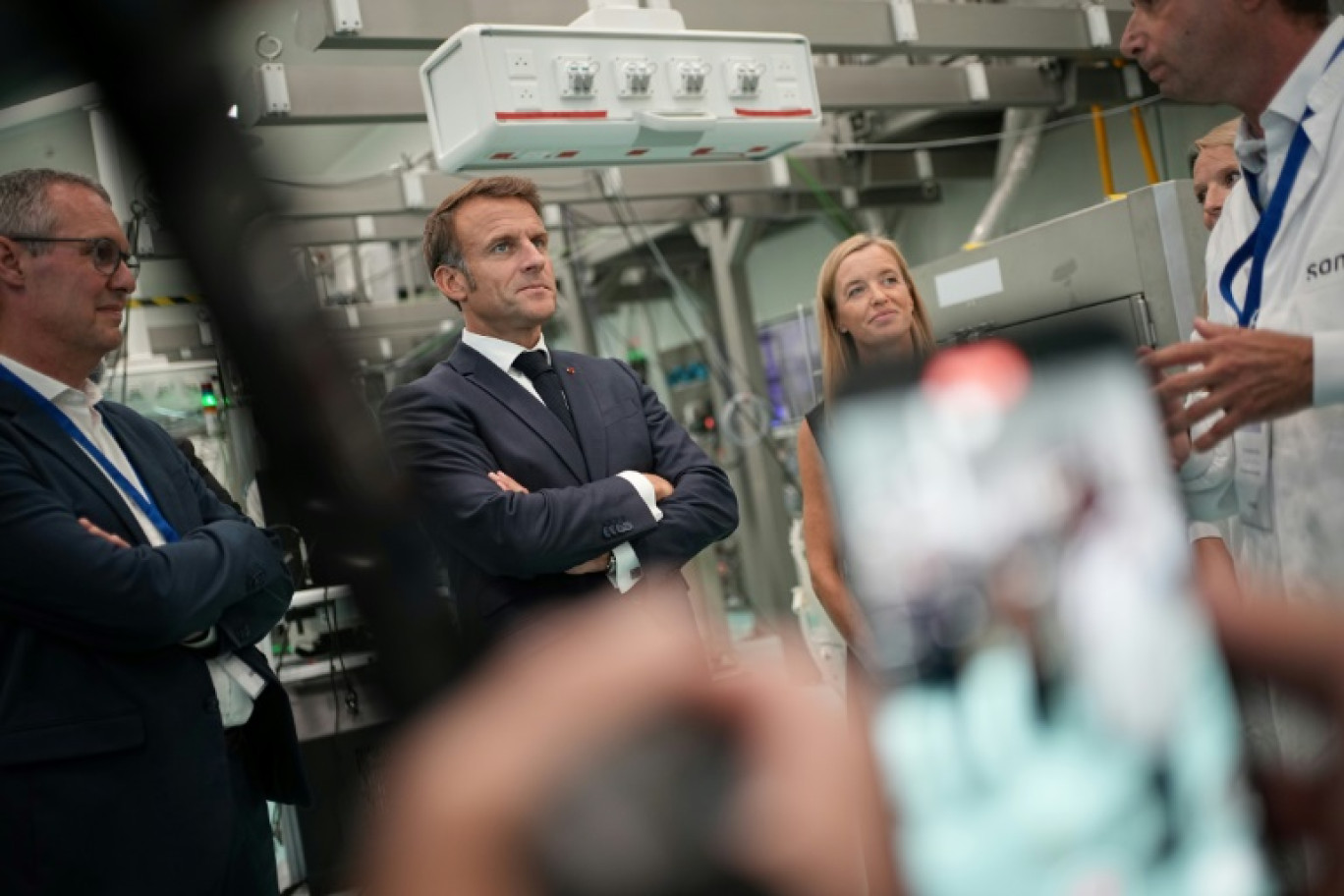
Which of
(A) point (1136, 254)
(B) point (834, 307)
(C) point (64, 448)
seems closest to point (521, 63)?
(B) point (834, 307)

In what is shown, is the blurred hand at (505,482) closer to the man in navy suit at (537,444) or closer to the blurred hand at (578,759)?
the man in navy suit at (537,444)

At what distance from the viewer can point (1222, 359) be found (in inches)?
35.6

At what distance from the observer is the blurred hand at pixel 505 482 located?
157 cm

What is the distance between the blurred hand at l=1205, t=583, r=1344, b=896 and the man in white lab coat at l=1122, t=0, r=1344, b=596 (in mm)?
688

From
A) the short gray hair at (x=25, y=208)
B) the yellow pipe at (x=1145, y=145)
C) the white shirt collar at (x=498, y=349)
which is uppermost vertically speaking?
the yellow pipe at (x=1145, y=145)

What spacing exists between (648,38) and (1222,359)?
2.12 meters

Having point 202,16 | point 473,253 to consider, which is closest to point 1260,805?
point 202,16

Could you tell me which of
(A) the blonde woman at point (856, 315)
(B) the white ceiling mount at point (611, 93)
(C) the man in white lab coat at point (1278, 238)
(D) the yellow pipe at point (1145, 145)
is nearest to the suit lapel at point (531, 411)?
(A) the blonde woman at point (856, 315)

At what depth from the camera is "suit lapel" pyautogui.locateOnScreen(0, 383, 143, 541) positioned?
4.35ft

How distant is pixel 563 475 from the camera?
1.67 m

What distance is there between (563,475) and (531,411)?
103mm

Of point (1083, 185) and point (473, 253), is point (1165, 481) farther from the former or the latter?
point (1083, 185)

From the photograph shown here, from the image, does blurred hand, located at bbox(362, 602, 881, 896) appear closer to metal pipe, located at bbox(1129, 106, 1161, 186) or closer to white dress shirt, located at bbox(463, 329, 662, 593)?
white dress shirt, located at bbox(463, 329, 662, 593)

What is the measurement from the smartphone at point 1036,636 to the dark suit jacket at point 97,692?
0.95 meters
